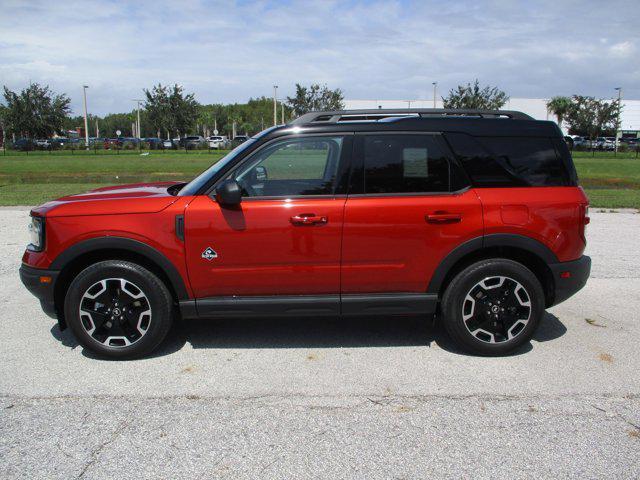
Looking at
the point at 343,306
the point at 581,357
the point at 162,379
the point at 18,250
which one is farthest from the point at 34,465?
the point at 18,250

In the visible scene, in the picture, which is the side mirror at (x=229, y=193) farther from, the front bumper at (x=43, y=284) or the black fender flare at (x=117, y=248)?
the front bumper at (x=43, y=284)

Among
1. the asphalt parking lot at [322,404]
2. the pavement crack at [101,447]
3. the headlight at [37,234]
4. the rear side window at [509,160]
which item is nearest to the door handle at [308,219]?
the asphalt parking lot at [322,404]

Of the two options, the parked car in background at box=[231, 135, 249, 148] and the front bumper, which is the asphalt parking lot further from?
the parked car in background at box=[231, 135, 249, 148]

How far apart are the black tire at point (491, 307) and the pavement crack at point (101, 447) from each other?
2.47 metres

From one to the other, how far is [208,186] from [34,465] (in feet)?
7.15

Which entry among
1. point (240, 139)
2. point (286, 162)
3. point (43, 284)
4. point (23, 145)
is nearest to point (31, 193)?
point (240, 139)

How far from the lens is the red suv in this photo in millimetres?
4117

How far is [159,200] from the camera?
13.8 feet

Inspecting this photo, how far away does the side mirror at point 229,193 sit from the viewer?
398 cm

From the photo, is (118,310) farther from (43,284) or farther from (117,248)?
(43,284)

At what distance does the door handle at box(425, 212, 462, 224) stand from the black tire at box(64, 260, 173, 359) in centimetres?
208

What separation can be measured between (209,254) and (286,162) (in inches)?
42.9

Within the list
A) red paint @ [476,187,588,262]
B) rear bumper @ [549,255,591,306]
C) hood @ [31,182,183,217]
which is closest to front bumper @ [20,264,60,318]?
hood @ [31,182,183,217]

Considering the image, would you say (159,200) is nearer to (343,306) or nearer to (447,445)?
(343,306)
